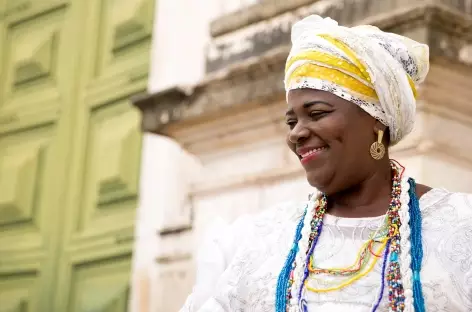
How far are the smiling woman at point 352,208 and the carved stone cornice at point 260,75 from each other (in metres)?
0.80

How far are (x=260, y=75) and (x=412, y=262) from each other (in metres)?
1.61

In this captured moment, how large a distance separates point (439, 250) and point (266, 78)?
1.57 m

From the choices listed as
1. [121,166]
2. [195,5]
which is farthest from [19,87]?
[195,5]

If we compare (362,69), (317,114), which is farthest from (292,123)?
(362,69)

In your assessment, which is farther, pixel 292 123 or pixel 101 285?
pixel 101 285

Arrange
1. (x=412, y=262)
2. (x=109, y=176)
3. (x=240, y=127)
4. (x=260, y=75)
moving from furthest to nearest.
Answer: (x=109, y=176), (x=240, y=127), (x=260, y=75), (x=412, y=262)

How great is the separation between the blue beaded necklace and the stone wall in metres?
0.89

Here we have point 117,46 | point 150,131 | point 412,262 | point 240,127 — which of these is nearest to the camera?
point 412,262

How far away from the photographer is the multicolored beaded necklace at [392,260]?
226 centimetres

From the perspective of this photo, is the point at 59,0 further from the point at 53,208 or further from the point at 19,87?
the point at 53,208

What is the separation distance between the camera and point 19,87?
568cm

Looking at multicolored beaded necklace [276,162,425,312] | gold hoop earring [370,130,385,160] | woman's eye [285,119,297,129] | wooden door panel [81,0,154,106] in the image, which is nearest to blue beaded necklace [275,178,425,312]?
multicolored beaded necklace [276,162,425,312]

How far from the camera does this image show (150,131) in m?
4.19

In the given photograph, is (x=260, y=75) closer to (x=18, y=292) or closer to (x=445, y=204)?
(x=445, y=204)
